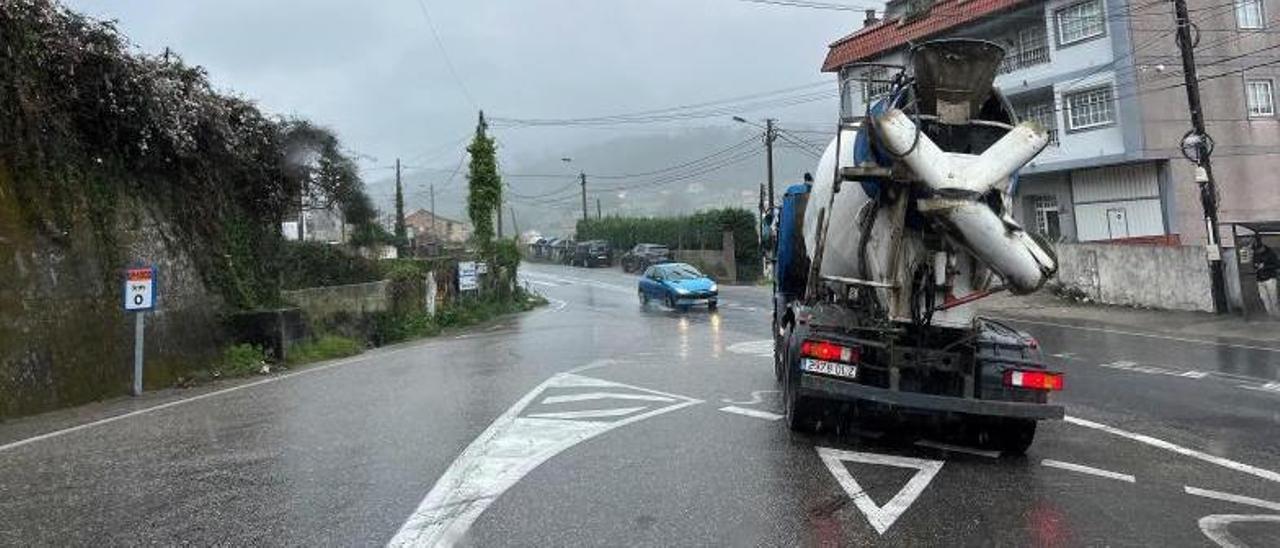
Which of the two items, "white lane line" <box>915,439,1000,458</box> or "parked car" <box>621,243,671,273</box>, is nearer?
"white lane line" <box>915,439,1000,458</box>

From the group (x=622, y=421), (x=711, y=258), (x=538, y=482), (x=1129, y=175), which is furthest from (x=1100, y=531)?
(x=711, y=258)

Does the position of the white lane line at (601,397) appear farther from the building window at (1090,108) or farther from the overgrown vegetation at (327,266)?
the building window at (1090,108)

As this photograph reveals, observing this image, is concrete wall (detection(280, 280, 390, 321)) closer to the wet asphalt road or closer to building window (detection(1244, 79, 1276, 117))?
the wet asphalt road

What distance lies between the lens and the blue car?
29.1 m

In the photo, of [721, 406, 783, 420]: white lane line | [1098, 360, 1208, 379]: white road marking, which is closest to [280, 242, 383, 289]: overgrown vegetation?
[721, 406, 783, 420]: white lane line

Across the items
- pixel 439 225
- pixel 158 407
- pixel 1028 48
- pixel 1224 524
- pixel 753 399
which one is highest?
pixel 439 225

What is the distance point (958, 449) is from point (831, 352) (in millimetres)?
1482

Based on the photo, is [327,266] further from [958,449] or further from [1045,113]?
[1045,113]

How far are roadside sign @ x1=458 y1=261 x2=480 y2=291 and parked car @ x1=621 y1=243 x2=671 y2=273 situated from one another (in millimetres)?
22931

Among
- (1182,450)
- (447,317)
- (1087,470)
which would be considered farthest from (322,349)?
(1182,450)

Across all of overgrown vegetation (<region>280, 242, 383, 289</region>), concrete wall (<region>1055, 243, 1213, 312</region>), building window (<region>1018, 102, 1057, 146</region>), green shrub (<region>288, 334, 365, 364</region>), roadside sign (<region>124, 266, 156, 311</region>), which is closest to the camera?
roadside sign (<region>124, 266, 156, 311</region>)

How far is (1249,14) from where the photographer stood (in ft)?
103

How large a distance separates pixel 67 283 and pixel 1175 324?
68.8 feet

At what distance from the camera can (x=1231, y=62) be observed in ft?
101
